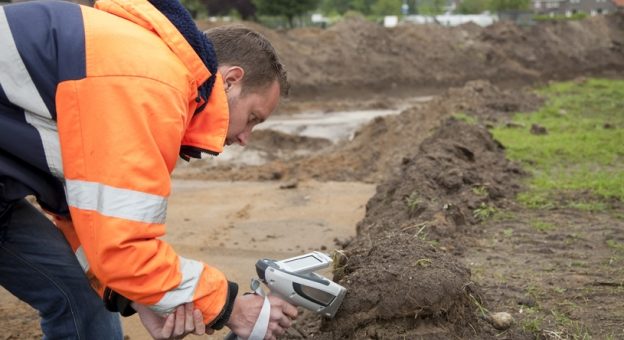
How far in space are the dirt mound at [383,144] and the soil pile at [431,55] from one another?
932 cm

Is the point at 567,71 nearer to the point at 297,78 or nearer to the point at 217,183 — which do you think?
the point at 297,78

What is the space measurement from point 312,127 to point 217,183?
21.2 feet

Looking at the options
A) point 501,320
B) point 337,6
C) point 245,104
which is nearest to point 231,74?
point 245,104

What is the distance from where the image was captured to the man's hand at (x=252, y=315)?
8.63 feet

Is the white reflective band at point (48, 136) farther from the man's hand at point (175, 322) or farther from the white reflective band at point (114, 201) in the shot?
the man's hand at point (175, 322)

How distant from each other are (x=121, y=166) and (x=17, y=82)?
492 millimetres

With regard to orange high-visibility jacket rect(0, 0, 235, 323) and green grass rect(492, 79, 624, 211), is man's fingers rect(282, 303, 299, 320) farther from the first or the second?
green grass rect(492, 79, 624, 211)

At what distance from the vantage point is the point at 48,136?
2350 mm

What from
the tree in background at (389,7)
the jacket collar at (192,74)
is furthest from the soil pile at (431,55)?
the jacket collar at (192,74)

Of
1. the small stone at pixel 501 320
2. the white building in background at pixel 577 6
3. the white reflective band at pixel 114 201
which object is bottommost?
the white building in background at pixel 577 6

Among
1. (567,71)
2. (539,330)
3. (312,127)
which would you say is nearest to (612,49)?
(567,71)

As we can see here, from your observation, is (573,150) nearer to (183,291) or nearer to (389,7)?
(183,291)

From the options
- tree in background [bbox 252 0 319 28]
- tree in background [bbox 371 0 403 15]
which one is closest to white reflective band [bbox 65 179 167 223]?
tree in background [bbox 252 0 319 28]

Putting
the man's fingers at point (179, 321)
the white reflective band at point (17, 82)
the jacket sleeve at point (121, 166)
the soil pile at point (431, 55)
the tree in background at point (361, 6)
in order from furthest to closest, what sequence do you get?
the tree in background at point (361, 6) < the soil pile at point (431, 55) < the man's fingers at point (179, 321) < the white reflective band at point (17, 82) < the jacket sleeve at point (121, 166)
